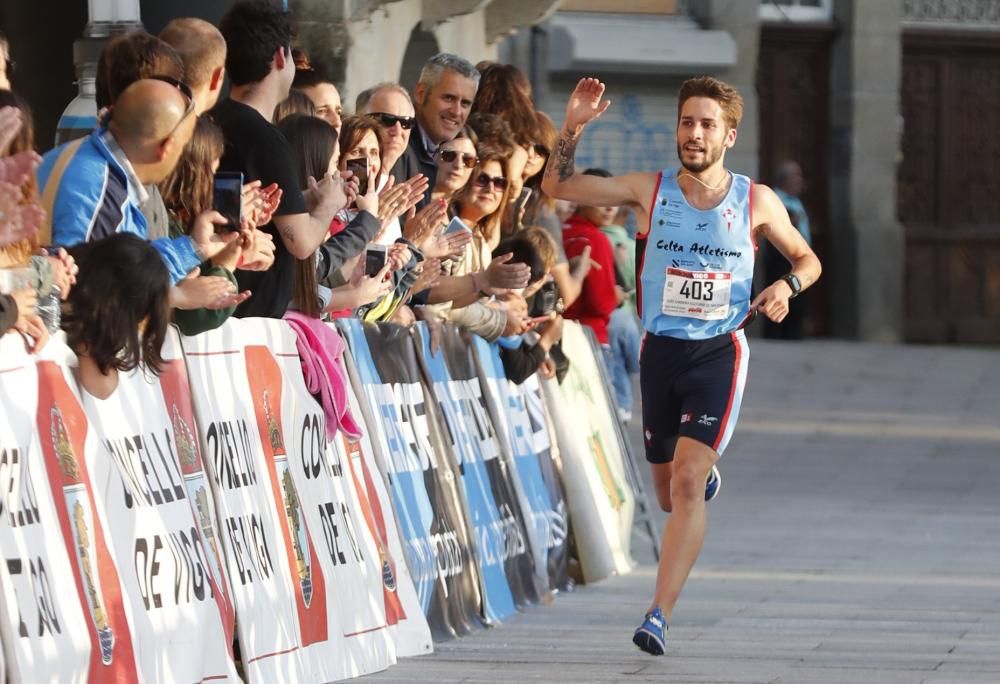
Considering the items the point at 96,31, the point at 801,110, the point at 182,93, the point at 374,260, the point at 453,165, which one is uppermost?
the point at 96,31

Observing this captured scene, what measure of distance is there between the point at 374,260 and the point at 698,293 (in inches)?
47.3

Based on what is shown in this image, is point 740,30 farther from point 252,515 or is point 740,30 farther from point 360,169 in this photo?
point 252,515

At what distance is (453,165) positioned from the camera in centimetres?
1023

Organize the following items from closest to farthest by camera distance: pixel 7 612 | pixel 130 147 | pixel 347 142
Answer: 1. pixel 7 612
2. pixel 130 147
3. pixel 347 142

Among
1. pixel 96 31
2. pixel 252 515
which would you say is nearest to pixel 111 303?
pixel 252 515

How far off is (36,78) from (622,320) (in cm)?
380

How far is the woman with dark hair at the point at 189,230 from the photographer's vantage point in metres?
6.94

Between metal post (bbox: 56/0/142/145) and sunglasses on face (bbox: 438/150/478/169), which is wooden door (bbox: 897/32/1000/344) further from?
metal post (bbox: 56/0/142/145)

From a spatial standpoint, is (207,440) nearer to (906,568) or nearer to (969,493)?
(906,568)

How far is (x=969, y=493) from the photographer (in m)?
16.7

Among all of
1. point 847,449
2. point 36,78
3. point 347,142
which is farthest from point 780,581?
point 847,449

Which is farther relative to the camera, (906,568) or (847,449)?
(847,449)

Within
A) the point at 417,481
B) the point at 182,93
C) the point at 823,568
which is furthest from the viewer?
the point at 823,568

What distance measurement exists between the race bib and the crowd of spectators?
3.24 feet
